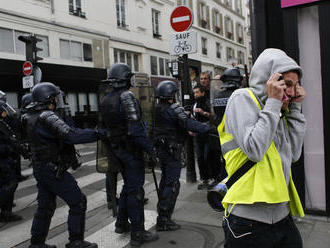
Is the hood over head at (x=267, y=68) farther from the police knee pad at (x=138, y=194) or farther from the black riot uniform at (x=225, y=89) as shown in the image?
the black riot uniform at (x=225, y=89)

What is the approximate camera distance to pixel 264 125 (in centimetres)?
166

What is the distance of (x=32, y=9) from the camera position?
1636cm

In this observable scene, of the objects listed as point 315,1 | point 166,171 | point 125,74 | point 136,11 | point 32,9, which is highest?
point 136,11

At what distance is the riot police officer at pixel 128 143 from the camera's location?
3645 mm

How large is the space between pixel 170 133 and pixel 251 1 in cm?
193

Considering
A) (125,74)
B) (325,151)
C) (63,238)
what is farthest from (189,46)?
(63,238)

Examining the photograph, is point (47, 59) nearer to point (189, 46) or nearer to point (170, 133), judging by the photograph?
point (189, 46)

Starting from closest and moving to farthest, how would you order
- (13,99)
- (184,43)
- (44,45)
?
(184,43), (13,99), (44,45)

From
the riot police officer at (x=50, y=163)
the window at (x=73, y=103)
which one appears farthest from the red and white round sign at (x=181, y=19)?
the window at (x=73, y=103)

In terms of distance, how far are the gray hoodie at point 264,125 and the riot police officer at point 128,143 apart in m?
1.90

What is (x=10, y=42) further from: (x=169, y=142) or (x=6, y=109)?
(x=169, y=142)

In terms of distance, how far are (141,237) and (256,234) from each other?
215 cm

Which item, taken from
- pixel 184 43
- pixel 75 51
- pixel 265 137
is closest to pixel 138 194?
pixel 265 137

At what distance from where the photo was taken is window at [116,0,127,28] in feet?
70.4
